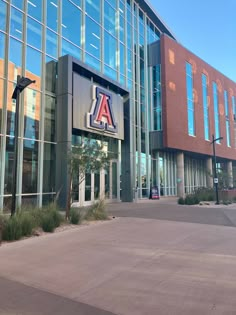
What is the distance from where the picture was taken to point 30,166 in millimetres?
16578

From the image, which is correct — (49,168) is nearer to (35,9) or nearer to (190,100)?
(35,9)

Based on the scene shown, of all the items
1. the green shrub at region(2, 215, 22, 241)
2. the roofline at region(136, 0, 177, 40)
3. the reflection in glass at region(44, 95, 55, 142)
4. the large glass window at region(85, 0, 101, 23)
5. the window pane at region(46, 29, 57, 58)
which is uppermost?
the roofline at region(136, 0, 177, 40)

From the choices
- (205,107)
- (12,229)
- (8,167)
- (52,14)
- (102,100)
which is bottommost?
(12,229)

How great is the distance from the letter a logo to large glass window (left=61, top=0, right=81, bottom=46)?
3.57m

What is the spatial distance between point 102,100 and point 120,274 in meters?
16.9

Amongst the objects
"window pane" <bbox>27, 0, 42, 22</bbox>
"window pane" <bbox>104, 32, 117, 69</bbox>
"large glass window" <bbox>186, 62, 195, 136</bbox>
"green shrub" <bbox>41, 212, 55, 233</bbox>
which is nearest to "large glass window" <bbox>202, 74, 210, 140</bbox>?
"large glass window" <bbox>186, 62, 195, 136</bbox>

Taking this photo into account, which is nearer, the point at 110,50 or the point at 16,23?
the point at 16,23

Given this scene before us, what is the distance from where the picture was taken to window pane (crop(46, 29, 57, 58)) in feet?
60.2

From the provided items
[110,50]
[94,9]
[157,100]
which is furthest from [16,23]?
[157,100]

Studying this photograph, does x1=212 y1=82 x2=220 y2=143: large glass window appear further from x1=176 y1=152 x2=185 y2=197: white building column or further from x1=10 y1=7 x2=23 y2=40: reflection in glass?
x1=10 y1=7 x2=23 y2=40: reflection in glass

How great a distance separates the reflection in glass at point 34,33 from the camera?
17172 millimetres

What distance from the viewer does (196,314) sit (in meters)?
3.98

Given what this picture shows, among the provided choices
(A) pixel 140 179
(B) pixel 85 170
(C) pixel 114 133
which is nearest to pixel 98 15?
(C) pixel 114 133

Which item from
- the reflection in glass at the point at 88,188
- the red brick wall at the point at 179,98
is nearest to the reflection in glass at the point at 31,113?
the reflection in glass at the point at 88,188
